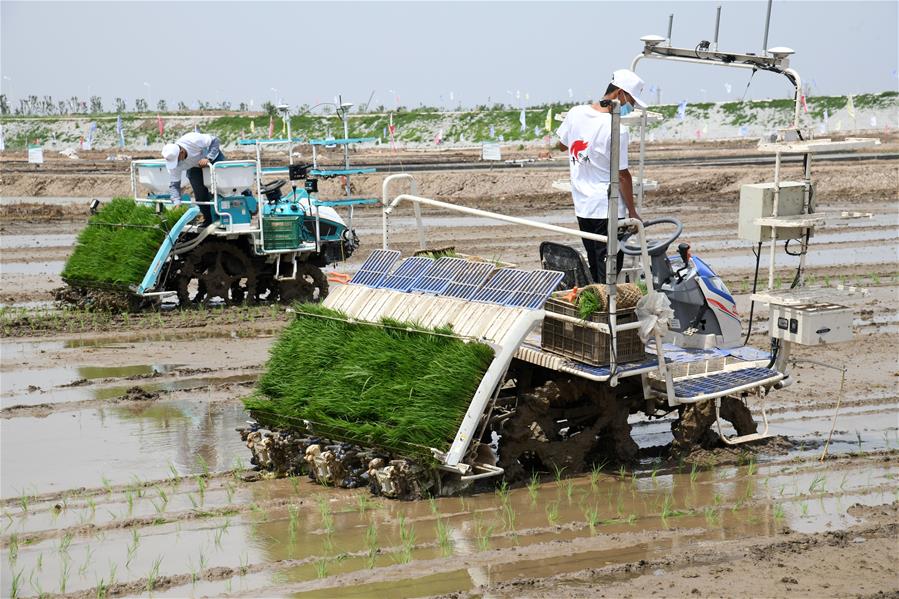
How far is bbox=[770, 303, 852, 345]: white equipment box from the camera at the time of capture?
8086mm

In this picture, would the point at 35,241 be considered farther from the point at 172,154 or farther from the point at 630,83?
the point at 630,83

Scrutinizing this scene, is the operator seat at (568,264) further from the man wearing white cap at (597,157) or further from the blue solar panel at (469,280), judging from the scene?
the blue solar panel at (469,280)

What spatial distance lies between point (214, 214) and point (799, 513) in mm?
9279

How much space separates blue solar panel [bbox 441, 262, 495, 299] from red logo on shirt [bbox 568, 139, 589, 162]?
0.94 metres

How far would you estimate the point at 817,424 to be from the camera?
954cm

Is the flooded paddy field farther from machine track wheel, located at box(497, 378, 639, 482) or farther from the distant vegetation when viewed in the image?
the distant vegetation

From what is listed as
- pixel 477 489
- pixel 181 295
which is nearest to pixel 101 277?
pixel 181 295

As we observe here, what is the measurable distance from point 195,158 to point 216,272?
1.45 metres

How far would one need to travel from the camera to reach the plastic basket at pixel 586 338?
7.66 meters

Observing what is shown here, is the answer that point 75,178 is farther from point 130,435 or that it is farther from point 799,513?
point 799,513

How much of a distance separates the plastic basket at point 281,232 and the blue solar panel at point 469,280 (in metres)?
6.84

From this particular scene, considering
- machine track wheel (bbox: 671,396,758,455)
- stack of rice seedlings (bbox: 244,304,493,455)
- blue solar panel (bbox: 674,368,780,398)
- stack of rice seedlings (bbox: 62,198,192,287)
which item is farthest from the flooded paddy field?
stack of rice seedlings (bbox: 62,198,192,287)

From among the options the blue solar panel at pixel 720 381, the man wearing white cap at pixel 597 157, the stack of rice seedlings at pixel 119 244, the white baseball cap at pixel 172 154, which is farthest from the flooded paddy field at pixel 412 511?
the white baseball cap at pixel 172 154

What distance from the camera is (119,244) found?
14.9 metres
